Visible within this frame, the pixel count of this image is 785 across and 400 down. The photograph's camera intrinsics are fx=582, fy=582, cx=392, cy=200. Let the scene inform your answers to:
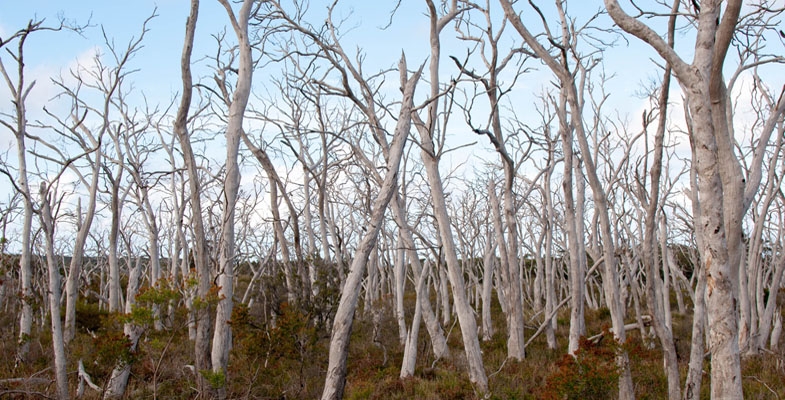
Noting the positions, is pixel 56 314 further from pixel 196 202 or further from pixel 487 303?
pixel 487 303

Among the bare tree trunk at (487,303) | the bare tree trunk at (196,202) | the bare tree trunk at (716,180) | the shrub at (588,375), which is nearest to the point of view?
the bare tree trunk at (716,180)

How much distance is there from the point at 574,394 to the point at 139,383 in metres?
7.02

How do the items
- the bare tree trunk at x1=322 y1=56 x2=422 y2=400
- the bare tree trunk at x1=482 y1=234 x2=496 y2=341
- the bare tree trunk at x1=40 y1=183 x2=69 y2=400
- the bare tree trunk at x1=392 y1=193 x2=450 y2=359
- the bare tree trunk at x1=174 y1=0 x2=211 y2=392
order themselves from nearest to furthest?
the bare tree trunk at x1=322 y1=56 x2=422 y2=400
the bare tree trunk at x1=174 y1=0 x2=211 y2=392
the bare tree trunk at x1=40 y1=183 x2=69 y2=400
the bare tree trunk at x1=392 y1=193 x2=450 y2=359
the bare tree trunk at x1=482 y1=234 x2=496 y2=341

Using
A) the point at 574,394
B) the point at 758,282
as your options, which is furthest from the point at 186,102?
the point at 758,282

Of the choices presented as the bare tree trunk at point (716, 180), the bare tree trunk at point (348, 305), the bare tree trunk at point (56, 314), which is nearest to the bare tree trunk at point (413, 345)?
the bare tree trunk at point (348, 305)

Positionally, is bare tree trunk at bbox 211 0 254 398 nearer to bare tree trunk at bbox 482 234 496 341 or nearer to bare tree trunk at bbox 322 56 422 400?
bare tree trunk at bbox 322 56 422 400

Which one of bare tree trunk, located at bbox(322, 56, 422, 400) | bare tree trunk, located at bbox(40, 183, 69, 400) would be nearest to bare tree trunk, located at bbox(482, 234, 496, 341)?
bare tree trunk, located at bbox(322, 56, 422, 400)

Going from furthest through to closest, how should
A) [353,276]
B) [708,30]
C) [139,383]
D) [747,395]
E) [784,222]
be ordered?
[784,222], [139,383], [747,395], [353,276], [708,30]

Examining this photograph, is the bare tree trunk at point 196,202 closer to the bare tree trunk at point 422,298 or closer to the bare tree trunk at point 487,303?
the bare tree trunk at point 422,298

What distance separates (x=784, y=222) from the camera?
1309cm

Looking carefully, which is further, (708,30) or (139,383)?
(139,383)

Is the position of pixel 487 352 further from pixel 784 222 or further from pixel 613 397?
pixel 784 222

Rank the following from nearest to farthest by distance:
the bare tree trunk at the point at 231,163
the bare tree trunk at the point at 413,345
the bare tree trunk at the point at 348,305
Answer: the bare tree trunk at the point at 348,305 < the bare tree trunk at the point at 231,163 < the bare tree trunk at the point at 413,345

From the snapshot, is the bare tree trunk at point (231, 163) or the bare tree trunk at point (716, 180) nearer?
the bare tree trunk at point (716, 180)
